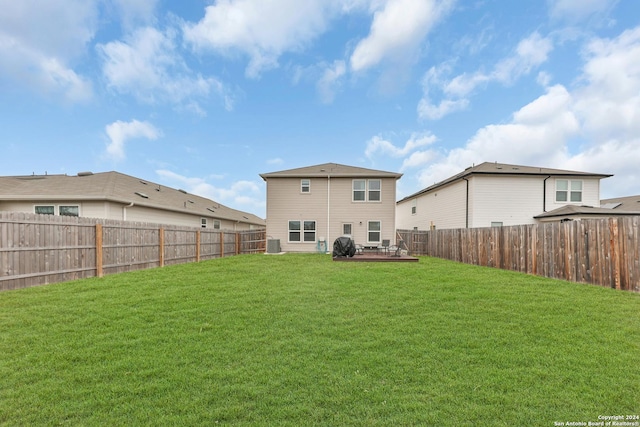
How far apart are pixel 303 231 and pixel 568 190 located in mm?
16670

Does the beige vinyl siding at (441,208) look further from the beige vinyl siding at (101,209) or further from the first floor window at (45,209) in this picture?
the first floor window at (45,209)

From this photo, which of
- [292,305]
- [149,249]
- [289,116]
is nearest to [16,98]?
[149,249]

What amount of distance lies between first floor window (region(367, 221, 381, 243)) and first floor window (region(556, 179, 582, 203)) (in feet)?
36.4

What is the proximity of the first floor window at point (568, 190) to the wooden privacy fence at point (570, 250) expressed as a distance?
9.75 meters

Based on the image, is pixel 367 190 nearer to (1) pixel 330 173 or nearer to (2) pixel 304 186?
(1) pixel 330 173

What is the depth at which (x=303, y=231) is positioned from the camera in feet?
66.2

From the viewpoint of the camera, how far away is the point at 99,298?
6203mm

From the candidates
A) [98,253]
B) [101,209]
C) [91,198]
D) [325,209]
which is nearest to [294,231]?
[325,209]

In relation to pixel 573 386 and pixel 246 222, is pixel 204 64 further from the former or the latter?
pixel 246 222

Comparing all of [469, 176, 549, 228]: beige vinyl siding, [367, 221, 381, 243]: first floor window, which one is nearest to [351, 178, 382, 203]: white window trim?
[367, 221, 381, 243]: first floor window

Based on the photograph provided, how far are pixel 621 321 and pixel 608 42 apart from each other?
11897mm

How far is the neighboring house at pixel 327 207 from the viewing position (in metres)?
19.9

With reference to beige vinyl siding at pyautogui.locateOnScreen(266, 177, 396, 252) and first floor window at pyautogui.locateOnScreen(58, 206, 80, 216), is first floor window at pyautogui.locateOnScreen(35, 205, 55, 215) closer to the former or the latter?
first floor window at pyautogui.locateOnScreen(58, 206, 80, 216)

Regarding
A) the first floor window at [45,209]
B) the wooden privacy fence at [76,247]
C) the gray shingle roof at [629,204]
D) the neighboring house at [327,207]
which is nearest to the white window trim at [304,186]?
the neighboring house at [327,207]
